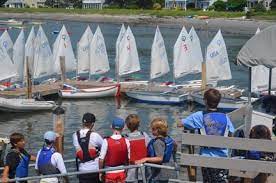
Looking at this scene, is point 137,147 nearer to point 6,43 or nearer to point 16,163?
point 16,163

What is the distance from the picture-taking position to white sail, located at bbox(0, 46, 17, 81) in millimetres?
40125

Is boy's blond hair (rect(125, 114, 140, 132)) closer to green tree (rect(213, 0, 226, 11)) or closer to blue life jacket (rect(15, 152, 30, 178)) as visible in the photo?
blue life jacket (rect(15, 152, 30, 178))

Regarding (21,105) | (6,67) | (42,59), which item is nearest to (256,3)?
(42,59)

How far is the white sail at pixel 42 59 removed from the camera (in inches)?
1785

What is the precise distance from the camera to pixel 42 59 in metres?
45.6

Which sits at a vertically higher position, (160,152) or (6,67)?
(160,152)

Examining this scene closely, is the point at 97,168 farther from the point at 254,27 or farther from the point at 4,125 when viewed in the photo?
the point at 254,27

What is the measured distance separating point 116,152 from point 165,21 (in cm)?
14993

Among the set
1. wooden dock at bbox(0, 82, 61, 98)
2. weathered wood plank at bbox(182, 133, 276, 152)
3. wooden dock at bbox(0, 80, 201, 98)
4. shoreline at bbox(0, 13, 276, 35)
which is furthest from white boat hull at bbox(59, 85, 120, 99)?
shoreline at bbox(0, 13, 276, 35)

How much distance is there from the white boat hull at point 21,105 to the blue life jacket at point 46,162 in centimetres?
2792

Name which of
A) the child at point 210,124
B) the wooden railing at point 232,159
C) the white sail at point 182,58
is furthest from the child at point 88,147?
the white sail at point 182,58

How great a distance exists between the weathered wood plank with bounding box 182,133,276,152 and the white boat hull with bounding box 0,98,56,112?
1170 inches

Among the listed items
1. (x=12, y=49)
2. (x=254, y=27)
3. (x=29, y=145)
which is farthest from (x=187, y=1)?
(x=29, y=145)

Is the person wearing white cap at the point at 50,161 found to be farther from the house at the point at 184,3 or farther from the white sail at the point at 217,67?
the house at the point at 184,3
